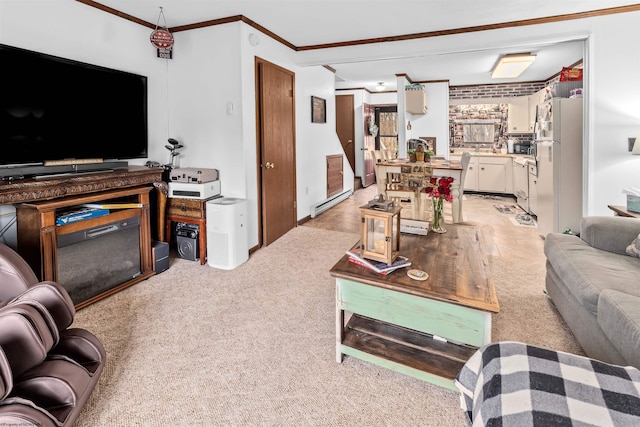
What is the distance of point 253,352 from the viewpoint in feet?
6.93

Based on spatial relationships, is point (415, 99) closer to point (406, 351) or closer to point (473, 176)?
point (473, 176)

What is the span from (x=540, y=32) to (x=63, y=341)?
4.59 meters

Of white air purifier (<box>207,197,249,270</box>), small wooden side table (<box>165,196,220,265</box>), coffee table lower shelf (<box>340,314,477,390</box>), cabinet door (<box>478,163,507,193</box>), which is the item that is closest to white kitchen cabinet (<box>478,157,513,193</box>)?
cabinet door (<box>478,163,507,193</box>)

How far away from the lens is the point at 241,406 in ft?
5.52

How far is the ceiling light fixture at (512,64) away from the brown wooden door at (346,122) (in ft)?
10.2

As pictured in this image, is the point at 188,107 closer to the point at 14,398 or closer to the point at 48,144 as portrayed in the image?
the point at 48,144

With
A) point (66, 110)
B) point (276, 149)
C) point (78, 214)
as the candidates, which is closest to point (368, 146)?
point (276, 149)

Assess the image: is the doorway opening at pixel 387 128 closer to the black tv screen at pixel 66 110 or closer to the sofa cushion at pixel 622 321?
the black tv screen at pixel 66 110

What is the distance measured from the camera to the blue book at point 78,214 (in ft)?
8.20

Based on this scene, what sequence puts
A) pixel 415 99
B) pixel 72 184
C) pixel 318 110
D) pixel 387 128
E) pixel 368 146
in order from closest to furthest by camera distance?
pixel 72 184 → pixel 318 110 → pixel 415 99 → pixel 368 146 → pixel 387 128

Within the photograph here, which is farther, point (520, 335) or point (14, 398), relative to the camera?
point (520, 335)

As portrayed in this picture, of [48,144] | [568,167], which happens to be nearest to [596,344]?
[568,167]

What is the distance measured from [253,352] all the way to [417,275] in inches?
41.3

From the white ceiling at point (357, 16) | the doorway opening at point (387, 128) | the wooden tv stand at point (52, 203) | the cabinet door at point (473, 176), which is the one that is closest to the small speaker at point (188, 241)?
the wooden tv stand at point (52, 203)
